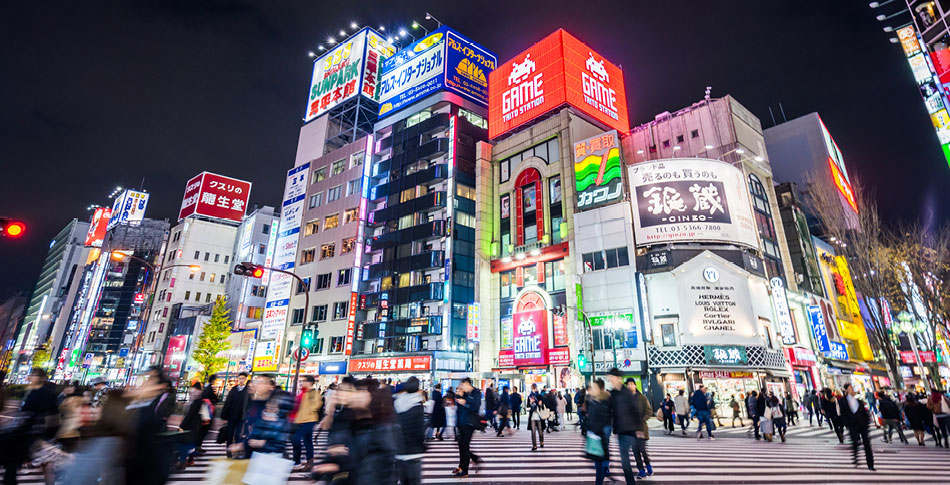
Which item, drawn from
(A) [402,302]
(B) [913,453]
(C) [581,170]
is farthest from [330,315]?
(B) [913,453]

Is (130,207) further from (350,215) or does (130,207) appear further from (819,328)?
(819,328)

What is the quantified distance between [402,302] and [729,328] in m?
25.9

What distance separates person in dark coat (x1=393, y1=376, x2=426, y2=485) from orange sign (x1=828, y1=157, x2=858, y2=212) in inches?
2284

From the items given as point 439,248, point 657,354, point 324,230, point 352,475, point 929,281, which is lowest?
point 352,475

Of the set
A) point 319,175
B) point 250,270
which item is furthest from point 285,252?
point 250,270

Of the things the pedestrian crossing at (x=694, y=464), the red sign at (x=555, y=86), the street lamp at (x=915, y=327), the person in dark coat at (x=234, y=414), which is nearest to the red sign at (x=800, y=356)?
the street lamp at (x=915, y=327)

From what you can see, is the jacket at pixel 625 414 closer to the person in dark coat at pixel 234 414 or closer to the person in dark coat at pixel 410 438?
the person in dark coat at pixel 410 438

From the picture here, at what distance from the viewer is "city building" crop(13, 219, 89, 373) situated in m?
105

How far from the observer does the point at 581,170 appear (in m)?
36.3

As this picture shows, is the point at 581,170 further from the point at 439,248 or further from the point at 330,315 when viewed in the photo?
the point at 330,315

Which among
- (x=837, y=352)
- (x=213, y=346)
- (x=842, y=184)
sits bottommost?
(x=837, y=352)

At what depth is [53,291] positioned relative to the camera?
111688 millimetres

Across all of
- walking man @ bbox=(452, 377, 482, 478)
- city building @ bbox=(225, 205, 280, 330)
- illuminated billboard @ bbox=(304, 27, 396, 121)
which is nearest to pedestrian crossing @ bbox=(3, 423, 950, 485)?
walking man @ bbox=(452, 377, 482, 478)

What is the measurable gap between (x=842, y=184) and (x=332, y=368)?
58370 mm
